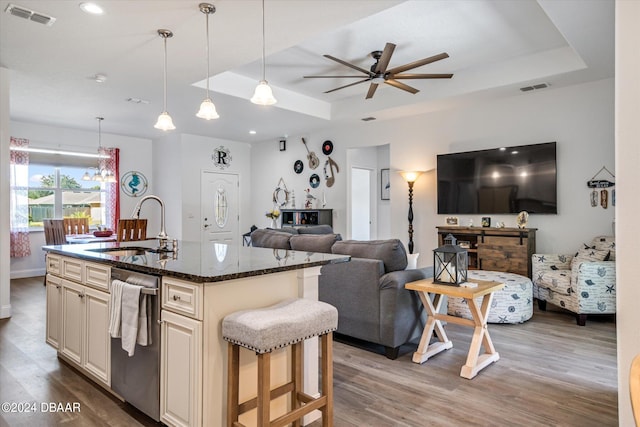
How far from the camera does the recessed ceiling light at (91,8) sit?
286cm

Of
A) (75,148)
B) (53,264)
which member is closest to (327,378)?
(53,264)

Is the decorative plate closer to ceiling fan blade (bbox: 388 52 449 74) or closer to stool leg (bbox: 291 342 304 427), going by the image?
ceiling fan blade (bbox: 388 52 449 74)

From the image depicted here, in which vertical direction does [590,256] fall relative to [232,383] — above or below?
above

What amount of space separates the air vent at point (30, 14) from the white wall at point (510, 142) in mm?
4692

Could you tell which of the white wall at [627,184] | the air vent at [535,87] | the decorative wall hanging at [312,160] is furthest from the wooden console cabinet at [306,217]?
the white wall at [627,184]

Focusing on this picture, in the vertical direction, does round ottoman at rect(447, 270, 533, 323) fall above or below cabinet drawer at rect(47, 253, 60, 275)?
below

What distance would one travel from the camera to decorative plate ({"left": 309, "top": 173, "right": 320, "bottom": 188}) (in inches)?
297

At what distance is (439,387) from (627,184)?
5.56ft

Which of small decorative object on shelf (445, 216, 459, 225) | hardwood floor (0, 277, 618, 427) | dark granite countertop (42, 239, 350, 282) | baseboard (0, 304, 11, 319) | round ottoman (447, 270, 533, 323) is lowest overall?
hardwood floor (0, 277, 618, 427)

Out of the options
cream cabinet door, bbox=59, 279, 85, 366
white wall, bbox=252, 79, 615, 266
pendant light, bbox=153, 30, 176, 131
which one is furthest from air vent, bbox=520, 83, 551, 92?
cream cabinet door, bbox=59, 279, 85, 366

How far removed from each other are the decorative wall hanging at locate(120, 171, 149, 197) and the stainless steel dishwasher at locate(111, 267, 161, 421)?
6.37 m

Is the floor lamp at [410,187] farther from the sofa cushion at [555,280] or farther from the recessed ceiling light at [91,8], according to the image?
the recessed ceiling light at [91,8]

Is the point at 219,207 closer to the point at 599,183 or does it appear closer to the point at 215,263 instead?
the point at 215,263

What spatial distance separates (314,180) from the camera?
7.60m
